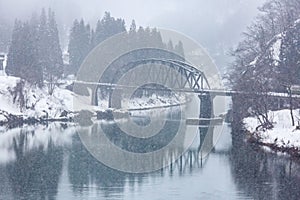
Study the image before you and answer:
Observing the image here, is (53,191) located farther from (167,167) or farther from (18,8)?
(18,8)

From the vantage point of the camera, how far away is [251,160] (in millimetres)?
35656

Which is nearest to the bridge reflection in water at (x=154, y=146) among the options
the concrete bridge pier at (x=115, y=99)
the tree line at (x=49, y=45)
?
the tree line at (x=49, y=45)

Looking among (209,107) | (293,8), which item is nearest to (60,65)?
(209,107)

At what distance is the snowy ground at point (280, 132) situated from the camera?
38656mm

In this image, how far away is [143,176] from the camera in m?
30.4

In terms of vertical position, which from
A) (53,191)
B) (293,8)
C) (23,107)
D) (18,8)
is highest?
(18,8)

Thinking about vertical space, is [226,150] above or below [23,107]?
below

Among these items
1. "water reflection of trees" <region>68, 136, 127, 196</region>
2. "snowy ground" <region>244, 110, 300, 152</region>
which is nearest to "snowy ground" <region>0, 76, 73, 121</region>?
"snowy ground" <region>244, 110, 300, 152</region>

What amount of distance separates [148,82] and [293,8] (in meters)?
25.7

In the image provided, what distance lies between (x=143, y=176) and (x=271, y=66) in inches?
1284

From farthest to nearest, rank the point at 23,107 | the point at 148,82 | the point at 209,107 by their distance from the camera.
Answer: the point at 148,82 → the point at 209,107 → the point at 23,107

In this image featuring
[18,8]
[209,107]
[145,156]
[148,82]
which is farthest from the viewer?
[18,8]

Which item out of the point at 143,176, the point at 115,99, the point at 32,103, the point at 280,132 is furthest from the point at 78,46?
the point at 143,176

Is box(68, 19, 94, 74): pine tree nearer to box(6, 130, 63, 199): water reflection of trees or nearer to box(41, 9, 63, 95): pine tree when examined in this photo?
box(41, 9, 63, 95): pine tree
